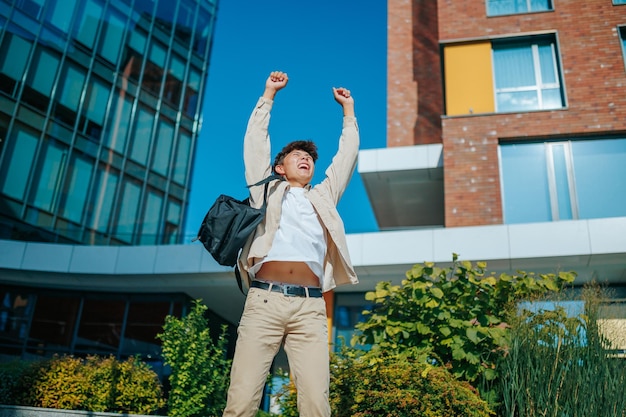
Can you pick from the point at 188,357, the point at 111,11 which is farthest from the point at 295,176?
the point at 111,11

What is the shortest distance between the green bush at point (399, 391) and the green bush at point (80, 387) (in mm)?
3510

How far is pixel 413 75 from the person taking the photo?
603 inches

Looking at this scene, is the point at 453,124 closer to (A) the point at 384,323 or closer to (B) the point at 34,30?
(A) the point at 384,323

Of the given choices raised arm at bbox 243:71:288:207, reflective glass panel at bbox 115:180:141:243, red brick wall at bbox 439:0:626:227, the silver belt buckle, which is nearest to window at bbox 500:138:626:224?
red brick wall at bbox 439:0:626:227

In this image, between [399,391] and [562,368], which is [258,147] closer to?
[399,391]

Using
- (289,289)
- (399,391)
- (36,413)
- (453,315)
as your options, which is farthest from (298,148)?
(36,413)

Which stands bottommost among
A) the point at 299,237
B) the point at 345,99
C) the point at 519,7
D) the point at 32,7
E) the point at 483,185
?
the point at 299,237

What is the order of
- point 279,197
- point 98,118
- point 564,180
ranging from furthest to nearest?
point 98,118 < point 564,180 < point 279,197

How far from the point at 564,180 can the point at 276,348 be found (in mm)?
9184

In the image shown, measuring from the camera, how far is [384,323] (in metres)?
7.17

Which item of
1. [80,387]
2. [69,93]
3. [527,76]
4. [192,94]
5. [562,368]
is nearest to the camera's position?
[562,368]

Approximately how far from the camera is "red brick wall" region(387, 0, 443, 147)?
48.2 feet

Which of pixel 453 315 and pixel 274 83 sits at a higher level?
pixel 274 83

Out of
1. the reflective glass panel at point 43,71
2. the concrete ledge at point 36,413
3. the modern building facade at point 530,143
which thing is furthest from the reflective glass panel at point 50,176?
the concrete ledge at point 36,413
